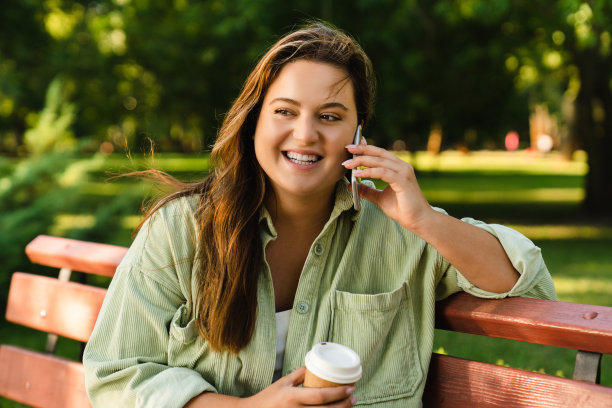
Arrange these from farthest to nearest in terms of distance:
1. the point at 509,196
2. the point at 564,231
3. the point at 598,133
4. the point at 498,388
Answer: the point at 509,196
the point at 598,133
the point at 564,231
the point at 498,388

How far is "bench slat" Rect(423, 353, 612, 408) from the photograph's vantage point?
1845 mm

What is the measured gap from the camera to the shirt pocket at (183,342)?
6.95 ft

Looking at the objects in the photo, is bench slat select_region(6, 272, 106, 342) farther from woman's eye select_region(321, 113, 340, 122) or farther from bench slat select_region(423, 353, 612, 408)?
bench slat select_region(423, 353, 612, 408)

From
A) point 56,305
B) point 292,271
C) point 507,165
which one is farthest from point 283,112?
point 507,165

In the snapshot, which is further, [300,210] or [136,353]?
[300,210]

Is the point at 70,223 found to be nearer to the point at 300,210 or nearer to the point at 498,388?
the point at 300,210

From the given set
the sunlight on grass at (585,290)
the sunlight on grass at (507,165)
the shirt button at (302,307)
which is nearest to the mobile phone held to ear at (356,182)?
the shirt button at (302,307)

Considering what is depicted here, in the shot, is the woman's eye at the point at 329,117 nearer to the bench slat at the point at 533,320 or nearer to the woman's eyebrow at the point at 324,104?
the woman's eyebrow at the point at 324,104

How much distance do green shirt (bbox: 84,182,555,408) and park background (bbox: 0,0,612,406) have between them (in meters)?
3.44

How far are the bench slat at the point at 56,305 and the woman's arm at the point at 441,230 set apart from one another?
3.96ft

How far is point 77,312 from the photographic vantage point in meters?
2.79

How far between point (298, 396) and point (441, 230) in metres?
0.66

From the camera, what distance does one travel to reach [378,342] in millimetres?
2162

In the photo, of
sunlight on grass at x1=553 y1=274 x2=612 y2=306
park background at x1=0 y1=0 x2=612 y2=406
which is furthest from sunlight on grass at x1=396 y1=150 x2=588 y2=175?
sunlight on grass at x1=553 y1=274 x2=612 y2=306
